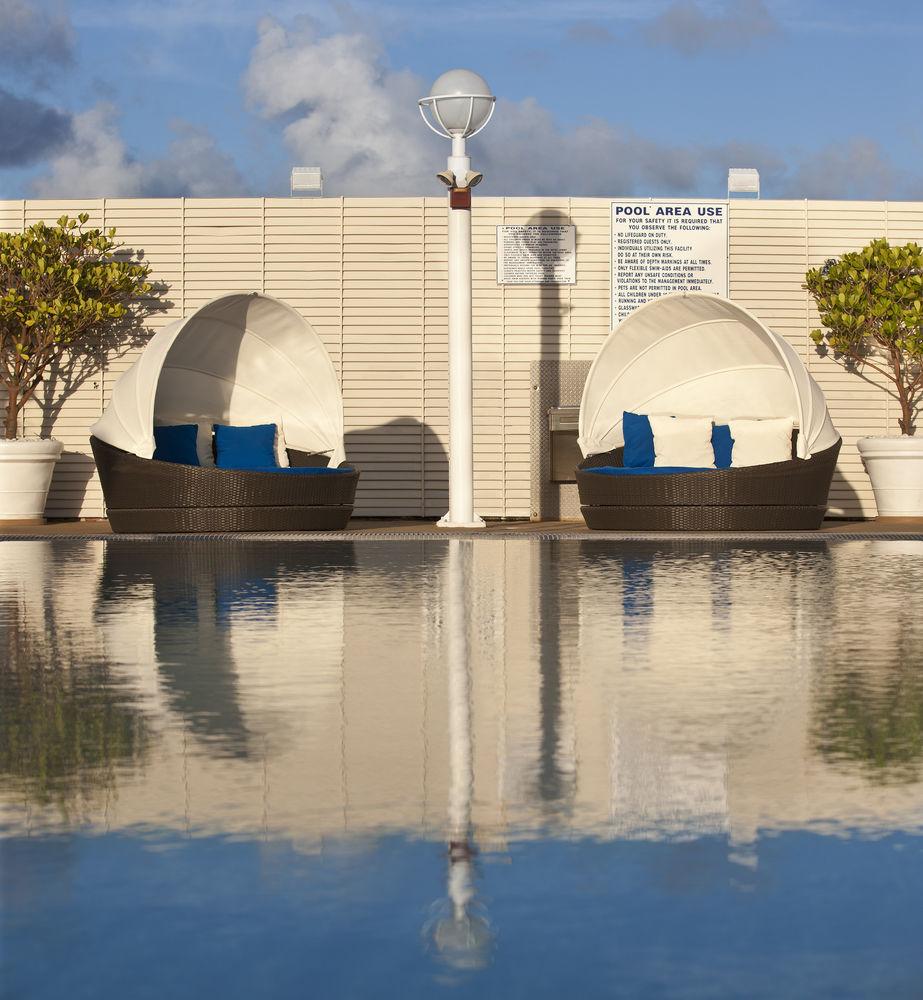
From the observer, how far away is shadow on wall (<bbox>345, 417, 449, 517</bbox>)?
18.0m

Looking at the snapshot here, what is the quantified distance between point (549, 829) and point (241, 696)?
6.31 feet

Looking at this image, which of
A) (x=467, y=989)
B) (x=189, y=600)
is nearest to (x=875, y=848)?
(x=467, y=989)

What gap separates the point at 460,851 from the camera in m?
3.08

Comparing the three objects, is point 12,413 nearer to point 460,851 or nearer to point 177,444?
point 177,444

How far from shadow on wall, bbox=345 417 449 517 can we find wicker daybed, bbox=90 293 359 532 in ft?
5.07

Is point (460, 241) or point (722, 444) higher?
point (460, 241)

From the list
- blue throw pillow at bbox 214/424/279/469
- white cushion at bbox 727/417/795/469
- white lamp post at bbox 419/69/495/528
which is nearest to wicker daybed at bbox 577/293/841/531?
white cushion at bbox 727/417/795/469

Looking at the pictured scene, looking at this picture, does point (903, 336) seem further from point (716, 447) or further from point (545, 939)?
point (545, 939)

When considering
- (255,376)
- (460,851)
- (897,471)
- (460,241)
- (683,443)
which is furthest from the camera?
(897,471)

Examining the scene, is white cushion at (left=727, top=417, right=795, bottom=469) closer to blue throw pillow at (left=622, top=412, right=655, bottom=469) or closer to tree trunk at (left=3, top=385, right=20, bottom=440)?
blue throw pillow at (left=622, top=412, right=655, bottom=469)

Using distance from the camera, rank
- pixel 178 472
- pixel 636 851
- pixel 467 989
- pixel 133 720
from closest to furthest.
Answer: pixel 467 989 < pixel 636 851 < pixel 133 720 < pixel 178 472

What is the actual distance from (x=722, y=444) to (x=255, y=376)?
14.5 ft

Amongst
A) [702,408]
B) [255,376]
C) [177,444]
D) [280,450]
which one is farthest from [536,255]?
[177,444]

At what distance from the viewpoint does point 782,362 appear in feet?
51.7
